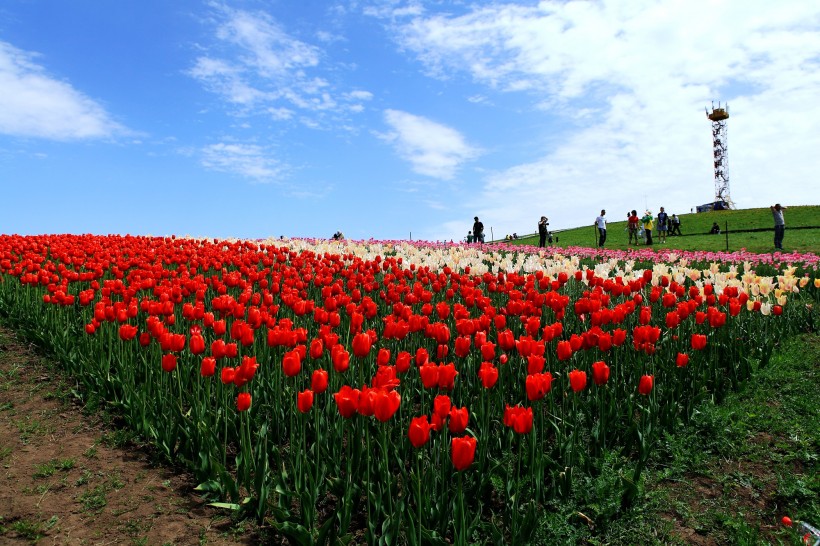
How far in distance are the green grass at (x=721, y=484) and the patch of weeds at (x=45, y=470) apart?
449 centimetres

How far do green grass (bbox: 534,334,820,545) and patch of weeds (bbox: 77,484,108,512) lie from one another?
144 inches

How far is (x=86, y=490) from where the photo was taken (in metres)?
5.19

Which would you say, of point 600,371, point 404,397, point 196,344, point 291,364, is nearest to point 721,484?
point 600,371

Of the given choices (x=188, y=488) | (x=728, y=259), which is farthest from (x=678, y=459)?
(x=728, y=259)

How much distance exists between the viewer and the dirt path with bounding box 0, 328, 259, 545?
15.0 ft

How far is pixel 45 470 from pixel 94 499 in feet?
2.90

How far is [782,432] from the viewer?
20.7ft

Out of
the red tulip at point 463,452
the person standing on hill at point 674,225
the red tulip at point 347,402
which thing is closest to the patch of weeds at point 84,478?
the red tulip at point 347,402

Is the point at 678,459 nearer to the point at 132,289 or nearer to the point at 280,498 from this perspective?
the point at 280,498

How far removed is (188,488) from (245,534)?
957 millimetres

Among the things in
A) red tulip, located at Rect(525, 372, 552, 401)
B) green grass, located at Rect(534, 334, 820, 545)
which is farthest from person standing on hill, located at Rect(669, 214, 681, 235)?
red tulip, located at Rect(525, 372, 552, 401)

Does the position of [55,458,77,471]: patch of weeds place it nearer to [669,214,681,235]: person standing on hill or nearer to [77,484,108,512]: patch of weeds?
→ [77,484,108,512]: patch of weeds

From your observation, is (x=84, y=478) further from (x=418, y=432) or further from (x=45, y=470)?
(x=418, y=432)

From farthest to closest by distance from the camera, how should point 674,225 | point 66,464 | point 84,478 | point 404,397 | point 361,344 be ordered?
point 674,225 → point 404,397 → point 66,464 → point 84,478 → point 361,344
